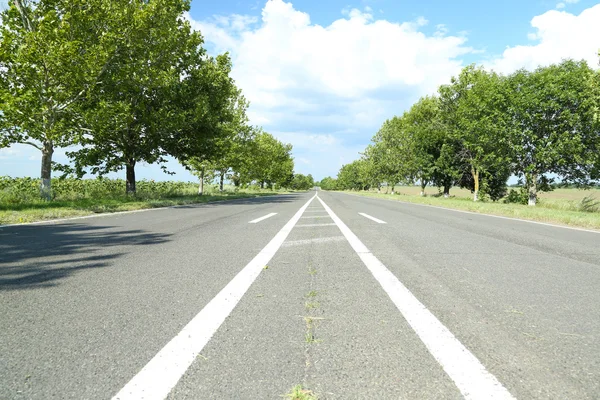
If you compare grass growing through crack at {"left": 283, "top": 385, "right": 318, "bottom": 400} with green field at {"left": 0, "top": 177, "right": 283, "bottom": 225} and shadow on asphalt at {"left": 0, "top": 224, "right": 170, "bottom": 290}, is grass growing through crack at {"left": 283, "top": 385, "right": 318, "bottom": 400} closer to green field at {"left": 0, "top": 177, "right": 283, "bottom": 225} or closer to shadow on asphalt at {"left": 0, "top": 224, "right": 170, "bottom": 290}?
shadow on asphalt at {"left": 0, "top": 224, "right": 170, "bottom": 290}

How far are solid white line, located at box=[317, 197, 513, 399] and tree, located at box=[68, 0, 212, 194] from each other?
608 inches

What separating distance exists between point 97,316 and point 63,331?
285mm

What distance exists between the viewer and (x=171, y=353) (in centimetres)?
203

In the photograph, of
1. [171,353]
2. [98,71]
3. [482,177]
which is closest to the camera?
[171,353]

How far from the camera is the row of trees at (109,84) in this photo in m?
13.0

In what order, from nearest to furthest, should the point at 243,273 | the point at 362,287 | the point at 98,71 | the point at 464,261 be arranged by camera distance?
the point at 362,287, the point at 243,273, the point at 464,261, the point at 98,71

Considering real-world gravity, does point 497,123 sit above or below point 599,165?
above

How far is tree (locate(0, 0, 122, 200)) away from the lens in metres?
12.6

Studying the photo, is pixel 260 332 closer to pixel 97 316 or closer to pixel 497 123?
pixel 97 316

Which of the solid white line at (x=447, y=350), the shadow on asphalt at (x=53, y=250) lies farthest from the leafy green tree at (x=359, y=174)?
the solid white line at (x=447, y=350)

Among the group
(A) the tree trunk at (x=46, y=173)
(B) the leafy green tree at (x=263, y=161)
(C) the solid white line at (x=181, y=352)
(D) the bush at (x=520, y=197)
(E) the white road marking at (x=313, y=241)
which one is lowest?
(C) the solid white line at (x=181, y=352)

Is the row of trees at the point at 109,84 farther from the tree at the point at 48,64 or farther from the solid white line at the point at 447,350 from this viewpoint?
the solid white line at the point at 447,350

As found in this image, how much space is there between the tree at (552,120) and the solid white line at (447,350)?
25108 mm

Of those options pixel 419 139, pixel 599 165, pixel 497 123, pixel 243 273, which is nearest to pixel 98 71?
pixel 243 273
